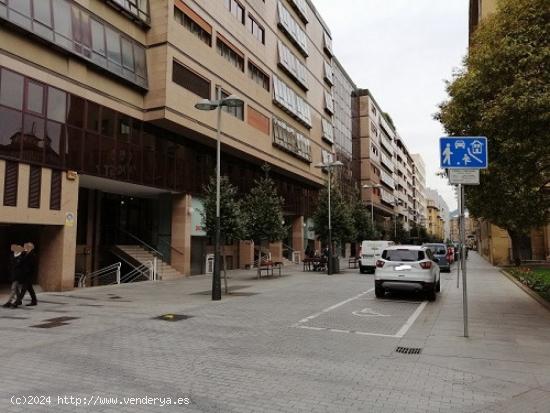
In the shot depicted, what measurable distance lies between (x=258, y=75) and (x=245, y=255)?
499 inches

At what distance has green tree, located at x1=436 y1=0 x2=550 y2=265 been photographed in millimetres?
9992

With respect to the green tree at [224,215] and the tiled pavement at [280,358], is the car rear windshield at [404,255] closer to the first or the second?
the tiled pavement at [280,358]

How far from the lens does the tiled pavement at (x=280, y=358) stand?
5340 mm

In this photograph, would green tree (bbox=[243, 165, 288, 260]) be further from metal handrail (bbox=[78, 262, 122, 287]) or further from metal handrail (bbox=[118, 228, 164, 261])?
metal handrail (bbox=[78, 262, 122, 287])

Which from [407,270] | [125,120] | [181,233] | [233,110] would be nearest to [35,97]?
[125,120]

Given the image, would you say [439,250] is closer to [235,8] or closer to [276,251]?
[276,251]

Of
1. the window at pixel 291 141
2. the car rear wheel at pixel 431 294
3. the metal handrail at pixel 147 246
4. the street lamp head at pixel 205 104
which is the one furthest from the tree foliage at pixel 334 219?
the street lamp head at pixel 205 104

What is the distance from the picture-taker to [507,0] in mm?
11062

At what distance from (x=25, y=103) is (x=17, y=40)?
2.19 metres

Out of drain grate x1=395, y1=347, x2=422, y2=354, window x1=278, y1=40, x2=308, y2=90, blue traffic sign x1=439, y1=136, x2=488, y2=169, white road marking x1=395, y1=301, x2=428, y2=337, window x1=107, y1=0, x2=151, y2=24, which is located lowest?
white road marking x1=395, y1=301, x2=428, y2=337

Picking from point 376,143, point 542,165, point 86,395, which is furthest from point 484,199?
point 376,143

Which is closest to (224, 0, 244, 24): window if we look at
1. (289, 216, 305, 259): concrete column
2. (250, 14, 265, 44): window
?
(250, 14, 265, 44): window

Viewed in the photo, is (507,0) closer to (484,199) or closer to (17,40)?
(484,199)

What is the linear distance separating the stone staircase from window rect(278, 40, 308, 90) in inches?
749
